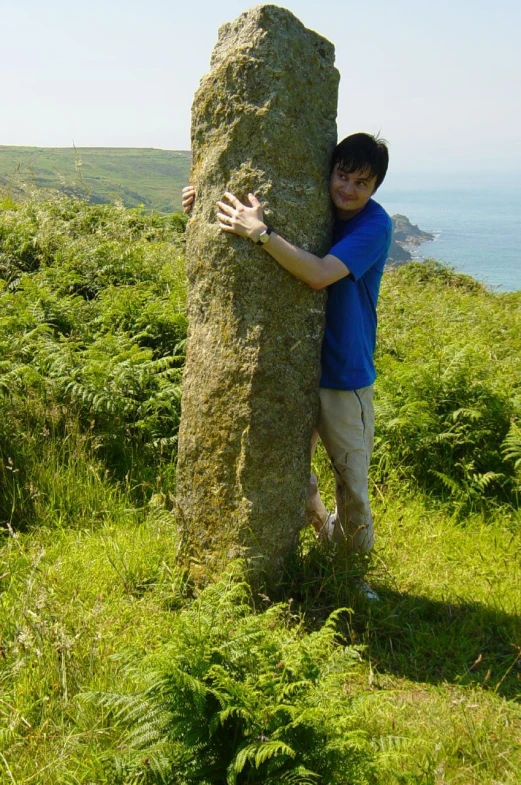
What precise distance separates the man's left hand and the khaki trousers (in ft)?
3.39

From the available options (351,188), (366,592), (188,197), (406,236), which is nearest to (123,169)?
(406,236)

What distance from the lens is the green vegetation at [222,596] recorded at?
268 centimetres

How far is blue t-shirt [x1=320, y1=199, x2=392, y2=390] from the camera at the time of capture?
3.92 m

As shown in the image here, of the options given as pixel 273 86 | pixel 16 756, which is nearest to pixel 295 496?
pixel 16 756

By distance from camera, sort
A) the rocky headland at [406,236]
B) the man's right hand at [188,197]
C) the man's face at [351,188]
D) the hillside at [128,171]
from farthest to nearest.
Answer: the hillside at [128,171], the rocky headland at [406,236], the man's right hand at [188,197], the man's face at [351,188]

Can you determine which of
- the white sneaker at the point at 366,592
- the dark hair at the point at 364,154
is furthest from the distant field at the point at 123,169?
the white sneaker at the point at 366,592

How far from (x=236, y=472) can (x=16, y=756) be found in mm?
1658

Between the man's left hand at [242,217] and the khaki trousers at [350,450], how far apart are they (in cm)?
103

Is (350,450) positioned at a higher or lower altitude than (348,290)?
lower

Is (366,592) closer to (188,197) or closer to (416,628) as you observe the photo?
(416,628)

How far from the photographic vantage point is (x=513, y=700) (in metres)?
3.43

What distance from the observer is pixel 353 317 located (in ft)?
13.1

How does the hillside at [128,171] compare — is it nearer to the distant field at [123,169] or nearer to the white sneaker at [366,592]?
the distant field at [123,169]

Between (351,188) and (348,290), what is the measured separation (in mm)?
551
